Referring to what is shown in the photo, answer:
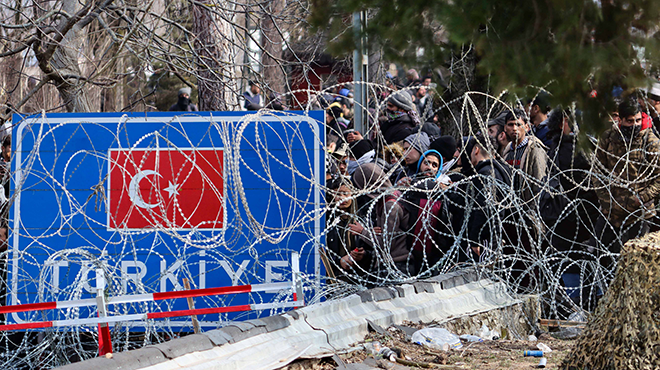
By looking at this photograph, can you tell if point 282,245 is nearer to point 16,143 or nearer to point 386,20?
point 16,143

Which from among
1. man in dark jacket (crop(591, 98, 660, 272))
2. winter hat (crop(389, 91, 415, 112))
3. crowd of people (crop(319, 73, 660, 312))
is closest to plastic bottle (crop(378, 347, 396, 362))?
crowd of people (crop(319, 73, 660, 312))

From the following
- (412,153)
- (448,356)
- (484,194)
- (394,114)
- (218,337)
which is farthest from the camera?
(394,114)

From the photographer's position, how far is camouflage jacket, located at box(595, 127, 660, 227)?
5.97 meters

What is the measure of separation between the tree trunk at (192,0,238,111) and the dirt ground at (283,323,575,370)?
4008mm

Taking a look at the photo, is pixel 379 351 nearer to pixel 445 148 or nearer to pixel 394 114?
pixel 445 148

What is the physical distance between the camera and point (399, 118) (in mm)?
8461

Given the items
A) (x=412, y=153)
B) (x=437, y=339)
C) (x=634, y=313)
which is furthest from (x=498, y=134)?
(x=634, y=313)

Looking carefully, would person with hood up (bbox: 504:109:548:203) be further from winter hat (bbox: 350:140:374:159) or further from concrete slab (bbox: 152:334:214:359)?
concrete slab (bbox: 152:334:214:359)

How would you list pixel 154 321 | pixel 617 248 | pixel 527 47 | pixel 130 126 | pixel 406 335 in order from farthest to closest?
pixel 617 248
pixel 130 126
pixel 154 321
pixel 406 335
pixel 527 47

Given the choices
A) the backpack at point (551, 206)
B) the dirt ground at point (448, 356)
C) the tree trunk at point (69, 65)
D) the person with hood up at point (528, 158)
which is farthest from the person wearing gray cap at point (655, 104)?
the tree trunk at point (69, 65)

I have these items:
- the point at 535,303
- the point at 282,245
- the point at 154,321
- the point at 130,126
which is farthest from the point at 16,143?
the point at 535,303

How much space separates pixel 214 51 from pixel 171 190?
9.54ft

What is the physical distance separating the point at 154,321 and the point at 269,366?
198 centimetres

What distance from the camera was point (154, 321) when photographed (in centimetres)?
550
